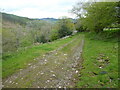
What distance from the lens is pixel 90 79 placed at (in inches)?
236

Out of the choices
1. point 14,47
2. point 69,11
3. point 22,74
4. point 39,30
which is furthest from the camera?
point 69,11

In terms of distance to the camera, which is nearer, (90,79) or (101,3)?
(90,79)

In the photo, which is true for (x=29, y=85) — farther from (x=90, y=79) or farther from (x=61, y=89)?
(x=90, y=79)

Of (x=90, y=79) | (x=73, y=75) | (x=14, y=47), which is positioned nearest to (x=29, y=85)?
(x=73, y=75)

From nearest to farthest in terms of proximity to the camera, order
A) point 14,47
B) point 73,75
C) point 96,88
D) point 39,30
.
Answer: point 96,88
point 73,75
point 14,47
point 39,30

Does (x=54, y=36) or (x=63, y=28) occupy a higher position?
(x=63, y=28)

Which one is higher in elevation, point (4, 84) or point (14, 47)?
point (14, 47)

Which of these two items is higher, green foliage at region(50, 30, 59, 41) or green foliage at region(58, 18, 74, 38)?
→ green foliage at region(58, 18, 74, 38)

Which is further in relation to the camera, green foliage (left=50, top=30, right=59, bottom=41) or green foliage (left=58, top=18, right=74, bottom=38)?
green foliage (left=58, top=18, right=74, bottom=38)

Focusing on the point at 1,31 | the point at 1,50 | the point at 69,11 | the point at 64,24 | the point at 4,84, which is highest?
the point at 69,11

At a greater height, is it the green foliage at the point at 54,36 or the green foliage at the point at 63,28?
the green foliage at the point at 63,28

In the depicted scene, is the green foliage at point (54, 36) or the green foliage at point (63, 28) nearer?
the green foliage at point (54, 36)

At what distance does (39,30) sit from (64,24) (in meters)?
11.4

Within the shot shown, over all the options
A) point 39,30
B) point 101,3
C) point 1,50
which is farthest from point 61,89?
point 39,30
